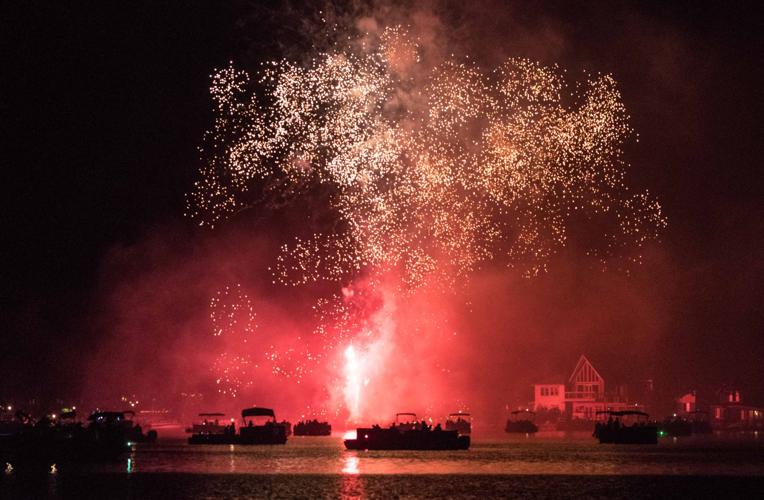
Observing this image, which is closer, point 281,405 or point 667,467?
point 667,467

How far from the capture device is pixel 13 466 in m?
65.0

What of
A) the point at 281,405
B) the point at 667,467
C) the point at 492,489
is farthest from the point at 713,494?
the point at 281,405

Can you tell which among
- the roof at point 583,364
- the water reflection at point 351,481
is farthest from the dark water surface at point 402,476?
the roof at point 583,364

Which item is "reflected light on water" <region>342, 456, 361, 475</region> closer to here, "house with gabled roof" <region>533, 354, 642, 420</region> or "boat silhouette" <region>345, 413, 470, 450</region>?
"boat silhouette" <region>345, 413, 470, 450</region>

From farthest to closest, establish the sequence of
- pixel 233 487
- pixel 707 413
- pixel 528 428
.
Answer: pixel 707 413
pixel 528 428
pixel 233 487

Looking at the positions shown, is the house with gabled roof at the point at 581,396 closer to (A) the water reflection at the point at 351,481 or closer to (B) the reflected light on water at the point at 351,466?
(B) the reflected light on water at the point at 351,466

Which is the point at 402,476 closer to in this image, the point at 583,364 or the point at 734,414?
the point at 583,364

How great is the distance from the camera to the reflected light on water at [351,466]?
63.1 meters

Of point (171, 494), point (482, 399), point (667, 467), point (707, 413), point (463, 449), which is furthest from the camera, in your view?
point (482, 399)

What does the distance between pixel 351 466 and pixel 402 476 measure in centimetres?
1119

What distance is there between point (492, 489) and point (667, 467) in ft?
72.1

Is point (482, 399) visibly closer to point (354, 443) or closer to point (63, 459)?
point (354, 443)

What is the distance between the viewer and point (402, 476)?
5862 cm

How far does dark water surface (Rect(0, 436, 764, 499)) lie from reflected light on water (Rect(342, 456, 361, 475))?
62 millimetres
